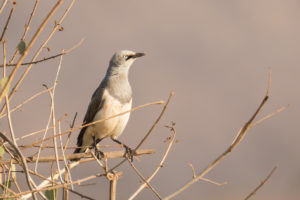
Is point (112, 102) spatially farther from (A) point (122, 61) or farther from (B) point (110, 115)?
(A) point (122, 61)

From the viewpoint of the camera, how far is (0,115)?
6.89 feet

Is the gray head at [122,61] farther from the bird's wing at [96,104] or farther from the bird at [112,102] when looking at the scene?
the bird's wing at [96,104]

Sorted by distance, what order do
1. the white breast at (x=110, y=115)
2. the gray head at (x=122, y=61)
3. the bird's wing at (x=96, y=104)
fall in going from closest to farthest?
the white breast at (x=110, y=115)
the bird's wing at (x=96, y=104)
the gray head at (x=122, y=61)

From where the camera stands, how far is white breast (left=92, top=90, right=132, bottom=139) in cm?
562

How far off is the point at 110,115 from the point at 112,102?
153 millimetres

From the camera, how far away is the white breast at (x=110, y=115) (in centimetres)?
562

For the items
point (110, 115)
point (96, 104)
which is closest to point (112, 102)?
point (110, 115)

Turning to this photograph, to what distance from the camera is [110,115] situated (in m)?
5.68

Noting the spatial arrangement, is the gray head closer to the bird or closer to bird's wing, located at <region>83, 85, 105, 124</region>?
the bird

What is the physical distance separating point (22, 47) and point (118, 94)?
12.1ft

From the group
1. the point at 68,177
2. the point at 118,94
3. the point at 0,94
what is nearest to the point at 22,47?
the point at 0,94

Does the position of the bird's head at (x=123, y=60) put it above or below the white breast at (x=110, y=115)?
above

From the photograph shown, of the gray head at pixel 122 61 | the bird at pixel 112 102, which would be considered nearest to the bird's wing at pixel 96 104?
the bird at pixel 112 102

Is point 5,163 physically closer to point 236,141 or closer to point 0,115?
point 0,115
